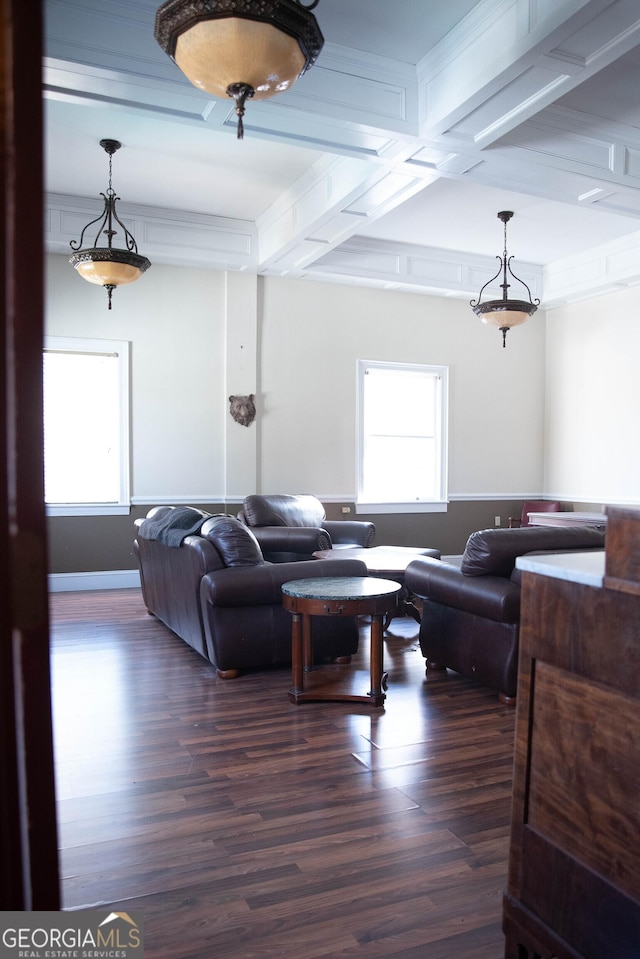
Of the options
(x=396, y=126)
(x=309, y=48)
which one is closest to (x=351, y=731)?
(x=309, y=48)

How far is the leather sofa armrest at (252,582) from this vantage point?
152 inches

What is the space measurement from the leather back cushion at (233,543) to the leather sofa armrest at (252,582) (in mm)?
51

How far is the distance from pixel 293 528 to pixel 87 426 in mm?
2357

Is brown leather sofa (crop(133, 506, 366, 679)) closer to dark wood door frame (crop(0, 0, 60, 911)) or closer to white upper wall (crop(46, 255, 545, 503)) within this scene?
white upper wall (crop(46, 255, 545, 503))

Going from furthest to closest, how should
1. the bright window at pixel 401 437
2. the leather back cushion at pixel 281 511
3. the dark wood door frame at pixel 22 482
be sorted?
the bright window at pixel 401 437 < the leather back cushion at pixel 281 511 < the dark wood door frame at pixel 22 482

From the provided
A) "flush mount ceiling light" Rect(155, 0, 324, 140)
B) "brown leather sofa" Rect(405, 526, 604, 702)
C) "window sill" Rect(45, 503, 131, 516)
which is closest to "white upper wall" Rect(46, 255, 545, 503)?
"window sill" Rect(45, 503, 131, 516)

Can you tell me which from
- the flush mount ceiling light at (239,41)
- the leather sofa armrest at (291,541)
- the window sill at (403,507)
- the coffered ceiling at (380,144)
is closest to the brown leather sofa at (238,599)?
the leather sofa armrest at (291,541)

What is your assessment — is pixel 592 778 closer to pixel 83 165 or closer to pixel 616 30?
pixel 616 30

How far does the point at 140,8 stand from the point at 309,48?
1.47 metres

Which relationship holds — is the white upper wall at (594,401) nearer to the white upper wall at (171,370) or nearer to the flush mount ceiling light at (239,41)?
the white upper wall at (171,370)

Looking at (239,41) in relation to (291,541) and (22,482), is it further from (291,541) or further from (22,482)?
(291,541)

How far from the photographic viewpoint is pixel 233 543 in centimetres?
404

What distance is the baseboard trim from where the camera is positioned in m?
6.76

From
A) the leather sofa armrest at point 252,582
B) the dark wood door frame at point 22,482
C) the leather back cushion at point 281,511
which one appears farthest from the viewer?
the leather back cushion at point 281,511
